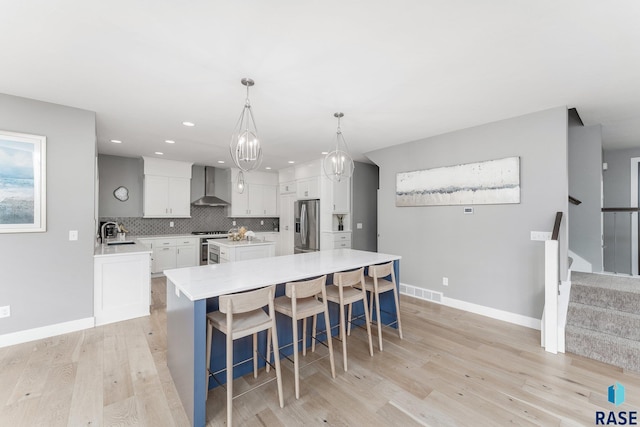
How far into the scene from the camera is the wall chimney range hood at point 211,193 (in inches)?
262

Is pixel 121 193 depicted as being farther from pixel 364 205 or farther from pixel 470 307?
pixel 470 307

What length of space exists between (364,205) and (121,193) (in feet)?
17.3

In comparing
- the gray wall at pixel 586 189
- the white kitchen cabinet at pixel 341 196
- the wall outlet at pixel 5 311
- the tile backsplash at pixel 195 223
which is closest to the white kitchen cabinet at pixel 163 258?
the tile backsplash at pixel 195 223

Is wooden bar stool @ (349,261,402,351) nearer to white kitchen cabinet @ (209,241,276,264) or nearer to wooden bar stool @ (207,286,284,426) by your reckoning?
wooden bar stool @ (207,286,284,426)

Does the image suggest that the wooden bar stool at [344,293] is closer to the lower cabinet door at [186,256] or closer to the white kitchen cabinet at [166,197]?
the lower cabinet door at [186,256]

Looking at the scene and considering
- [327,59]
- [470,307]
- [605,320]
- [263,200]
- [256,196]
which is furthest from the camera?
[263,200]

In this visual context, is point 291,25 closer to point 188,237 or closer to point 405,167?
point 405,167

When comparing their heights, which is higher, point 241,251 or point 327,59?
point 327,59

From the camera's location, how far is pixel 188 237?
20.3ft

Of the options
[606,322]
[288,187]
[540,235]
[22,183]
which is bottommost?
[606,322]

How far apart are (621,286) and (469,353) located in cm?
195

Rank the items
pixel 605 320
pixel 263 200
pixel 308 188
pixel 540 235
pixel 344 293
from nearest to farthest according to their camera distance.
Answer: pixel 344 293, pixel 605 320, pixel 540 235, pixel 308 188, pixel 263 200

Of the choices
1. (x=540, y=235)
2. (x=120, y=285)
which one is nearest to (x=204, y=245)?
(x=120, y=285)

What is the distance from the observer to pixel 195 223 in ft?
22.2
